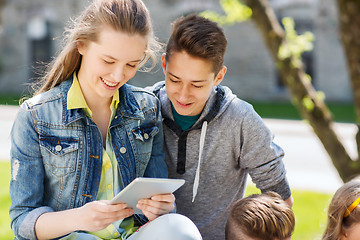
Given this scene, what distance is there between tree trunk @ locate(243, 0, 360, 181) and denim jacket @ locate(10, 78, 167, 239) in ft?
6.89

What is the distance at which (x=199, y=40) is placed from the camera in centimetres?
227

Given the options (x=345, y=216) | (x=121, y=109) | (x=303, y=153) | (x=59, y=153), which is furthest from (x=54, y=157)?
(x=303, y=153)

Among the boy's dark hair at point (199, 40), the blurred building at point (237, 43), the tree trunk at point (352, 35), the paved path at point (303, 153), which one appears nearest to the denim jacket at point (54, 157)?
the boy's dark hair at point (199, 40)

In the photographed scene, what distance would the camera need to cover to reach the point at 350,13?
3627 mm

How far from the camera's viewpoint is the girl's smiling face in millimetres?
Result: 2045

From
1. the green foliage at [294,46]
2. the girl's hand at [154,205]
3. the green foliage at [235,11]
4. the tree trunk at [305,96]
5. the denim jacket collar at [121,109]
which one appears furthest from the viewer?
the green foliage at [235,11]

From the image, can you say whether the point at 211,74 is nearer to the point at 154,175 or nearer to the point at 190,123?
the point at 190,123

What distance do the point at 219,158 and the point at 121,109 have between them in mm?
549

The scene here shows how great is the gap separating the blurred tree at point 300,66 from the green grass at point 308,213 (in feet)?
1.59

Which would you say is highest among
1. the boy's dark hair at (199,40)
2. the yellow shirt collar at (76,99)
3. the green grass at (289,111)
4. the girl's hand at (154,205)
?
the boy's dark hair at (199,40)

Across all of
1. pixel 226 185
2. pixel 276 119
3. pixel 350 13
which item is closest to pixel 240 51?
pixel 276 119

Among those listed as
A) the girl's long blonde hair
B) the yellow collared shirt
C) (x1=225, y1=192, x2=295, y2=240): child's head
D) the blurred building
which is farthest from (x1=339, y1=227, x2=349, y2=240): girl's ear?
the blurred building

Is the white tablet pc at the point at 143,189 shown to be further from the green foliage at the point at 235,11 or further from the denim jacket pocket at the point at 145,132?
the green foliage at the point at 235,11

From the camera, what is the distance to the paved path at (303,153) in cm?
642
